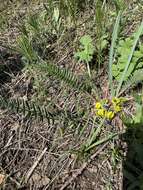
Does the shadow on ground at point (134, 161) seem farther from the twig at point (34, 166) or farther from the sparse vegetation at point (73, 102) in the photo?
the twig at point (34, 166)

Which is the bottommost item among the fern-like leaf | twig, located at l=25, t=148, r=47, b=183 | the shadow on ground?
twig, located at l=25, t=148, r=47, b=183

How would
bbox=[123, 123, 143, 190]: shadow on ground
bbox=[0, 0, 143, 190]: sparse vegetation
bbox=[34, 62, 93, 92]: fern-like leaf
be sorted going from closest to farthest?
bbox=[123, 123, 143, 190]: shadow on ground < bbox=[0, 0, 143, 190]: sparse vegetation < bbox=[34, 62, 93, 92]: fern-like leaf

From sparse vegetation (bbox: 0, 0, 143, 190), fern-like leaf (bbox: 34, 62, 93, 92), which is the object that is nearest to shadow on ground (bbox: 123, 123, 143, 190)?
sparse vegetation (bbox: 0, 0, 143, 190)

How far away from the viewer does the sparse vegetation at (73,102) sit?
6.36 feet

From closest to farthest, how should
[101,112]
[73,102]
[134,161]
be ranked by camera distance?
1. [134,161]
2. [101,112]
3. [73,102]

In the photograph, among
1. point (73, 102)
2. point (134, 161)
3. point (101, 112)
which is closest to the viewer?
point (134, 161)

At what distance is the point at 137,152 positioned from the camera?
6.15ft

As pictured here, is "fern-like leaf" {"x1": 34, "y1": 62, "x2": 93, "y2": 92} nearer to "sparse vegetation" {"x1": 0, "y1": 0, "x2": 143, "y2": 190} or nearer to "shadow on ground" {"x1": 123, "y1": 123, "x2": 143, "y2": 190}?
"sparse vegetation" {"x1": 0, "y1": 0, "x2": 143, "y2": 190}

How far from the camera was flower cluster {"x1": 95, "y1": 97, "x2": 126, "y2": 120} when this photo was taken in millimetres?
2068

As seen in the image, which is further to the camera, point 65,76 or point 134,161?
point 65,76

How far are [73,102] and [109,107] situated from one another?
0.20 metres

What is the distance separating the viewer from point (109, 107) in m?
2.11

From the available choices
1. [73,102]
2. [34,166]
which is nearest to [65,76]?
[73,102]

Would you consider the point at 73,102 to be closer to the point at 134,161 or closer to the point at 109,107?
the point at 109,107
